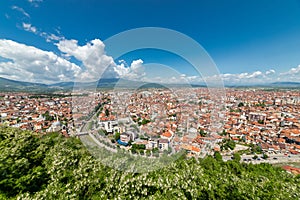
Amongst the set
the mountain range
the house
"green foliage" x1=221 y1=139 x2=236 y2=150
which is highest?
the mountain range

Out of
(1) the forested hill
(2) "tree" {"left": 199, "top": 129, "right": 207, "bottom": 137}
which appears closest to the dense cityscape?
(2) "tree" {"left": 199, "top": 129, "right": 207, "bottom": 137}

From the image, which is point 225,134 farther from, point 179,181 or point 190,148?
point 179,181

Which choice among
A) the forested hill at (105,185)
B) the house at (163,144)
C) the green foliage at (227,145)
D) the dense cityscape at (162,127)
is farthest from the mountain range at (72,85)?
the green foliage at (227,145)

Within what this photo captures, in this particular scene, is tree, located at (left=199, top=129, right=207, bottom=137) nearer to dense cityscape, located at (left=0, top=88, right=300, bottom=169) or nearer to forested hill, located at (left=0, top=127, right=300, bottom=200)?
dense cityscape, located at (left=0, top=88, right=300, bottom=169)

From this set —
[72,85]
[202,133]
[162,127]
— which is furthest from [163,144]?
[202,133]

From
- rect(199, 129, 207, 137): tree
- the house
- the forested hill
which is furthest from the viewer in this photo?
rect(199, 129, 207, 137): tree

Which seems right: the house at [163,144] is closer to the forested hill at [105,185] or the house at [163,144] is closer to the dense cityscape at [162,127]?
the dense cityscape at [162,127]

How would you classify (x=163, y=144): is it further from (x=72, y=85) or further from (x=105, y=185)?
A: (x=72, y=85)

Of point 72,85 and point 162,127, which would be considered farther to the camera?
point 162,127

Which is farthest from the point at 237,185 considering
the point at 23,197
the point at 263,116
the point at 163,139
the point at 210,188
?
the point at 263,116

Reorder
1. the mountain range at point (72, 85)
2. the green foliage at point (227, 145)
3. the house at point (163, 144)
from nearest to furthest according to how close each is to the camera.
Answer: the mountain range at point (72, 85)
the house at point (163, 144)
the green foliage at point (227, 145)

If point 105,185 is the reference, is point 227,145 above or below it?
below
